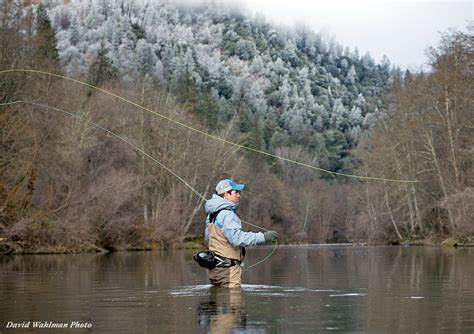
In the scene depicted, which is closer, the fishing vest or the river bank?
the fishing vest

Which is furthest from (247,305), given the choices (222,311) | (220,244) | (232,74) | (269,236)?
(232,74)

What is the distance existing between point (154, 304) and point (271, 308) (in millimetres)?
1896

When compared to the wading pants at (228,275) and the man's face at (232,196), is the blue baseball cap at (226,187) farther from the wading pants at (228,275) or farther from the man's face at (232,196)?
the wading pants at (228,275)

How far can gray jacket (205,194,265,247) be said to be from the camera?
14.5 m

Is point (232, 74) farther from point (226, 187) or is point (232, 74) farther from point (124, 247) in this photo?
point (226, 187)

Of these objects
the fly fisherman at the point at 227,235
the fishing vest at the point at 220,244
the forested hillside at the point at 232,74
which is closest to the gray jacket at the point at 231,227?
the fly fisherman at the point at 227,235

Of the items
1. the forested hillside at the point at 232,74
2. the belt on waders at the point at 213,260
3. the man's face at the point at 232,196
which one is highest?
the forested hillside at the point at 232,74

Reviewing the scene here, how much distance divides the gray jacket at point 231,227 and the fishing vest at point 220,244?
11 cm

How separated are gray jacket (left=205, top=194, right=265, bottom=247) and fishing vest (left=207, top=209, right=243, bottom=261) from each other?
0.37ft

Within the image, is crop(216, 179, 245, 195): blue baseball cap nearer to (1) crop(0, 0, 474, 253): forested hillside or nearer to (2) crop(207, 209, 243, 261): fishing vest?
(2) crop(207, 209, 243, 261): fishing vest

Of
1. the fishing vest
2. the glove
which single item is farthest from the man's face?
the glove

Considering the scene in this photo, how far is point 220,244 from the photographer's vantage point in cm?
1480

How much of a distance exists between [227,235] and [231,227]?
0.66 ft

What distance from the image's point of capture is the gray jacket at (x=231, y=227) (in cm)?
1446
